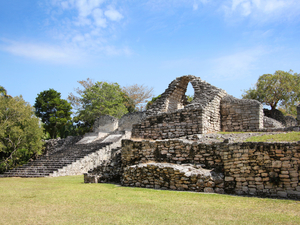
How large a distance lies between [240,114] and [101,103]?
2696cm

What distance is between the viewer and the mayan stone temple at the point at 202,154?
285 inches

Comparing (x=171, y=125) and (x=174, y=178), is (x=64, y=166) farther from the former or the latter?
(x=174, y=178)

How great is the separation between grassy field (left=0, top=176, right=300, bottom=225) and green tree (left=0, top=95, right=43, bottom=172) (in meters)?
13.2

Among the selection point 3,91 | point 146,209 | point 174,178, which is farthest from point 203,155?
point 3,91

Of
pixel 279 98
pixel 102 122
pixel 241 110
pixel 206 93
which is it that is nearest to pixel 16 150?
pixel 102 122

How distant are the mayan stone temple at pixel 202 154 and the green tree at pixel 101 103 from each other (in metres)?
19.1

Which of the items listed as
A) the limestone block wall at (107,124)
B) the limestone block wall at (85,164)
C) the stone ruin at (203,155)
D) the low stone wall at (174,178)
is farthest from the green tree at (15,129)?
the low stone wall at (174,178)

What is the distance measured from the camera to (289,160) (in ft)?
23.1

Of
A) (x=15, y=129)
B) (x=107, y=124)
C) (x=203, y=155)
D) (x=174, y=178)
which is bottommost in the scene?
(x=174, y=178)

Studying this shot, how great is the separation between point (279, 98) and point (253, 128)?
18.4m

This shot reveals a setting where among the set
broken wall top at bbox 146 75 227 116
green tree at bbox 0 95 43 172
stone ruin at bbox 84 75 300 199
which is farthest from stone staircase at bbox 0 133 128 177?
stone ruin at bbox 84 75 300 199

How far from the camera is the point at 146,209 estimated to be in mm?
5578

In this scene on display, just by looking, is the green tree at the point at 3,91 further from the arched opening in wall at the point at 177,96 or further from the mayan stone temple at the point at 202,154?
the arched opening in wall at the point at 177,96

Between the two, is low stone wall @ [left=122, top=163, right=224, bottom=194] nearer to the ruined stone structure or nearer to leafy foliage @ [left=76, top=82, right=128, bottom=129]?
the ruined stone structure
